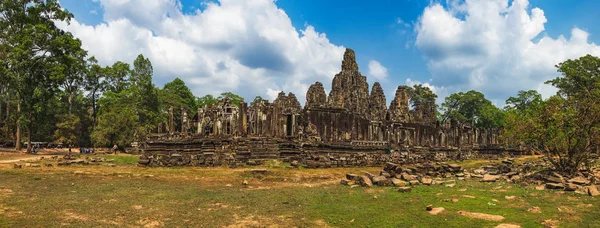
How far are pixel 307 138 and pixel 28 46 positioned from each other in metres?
25.3

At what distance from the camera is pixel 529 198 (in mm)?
9594

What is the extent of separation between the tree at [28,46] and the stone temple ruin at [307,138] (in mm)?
10012

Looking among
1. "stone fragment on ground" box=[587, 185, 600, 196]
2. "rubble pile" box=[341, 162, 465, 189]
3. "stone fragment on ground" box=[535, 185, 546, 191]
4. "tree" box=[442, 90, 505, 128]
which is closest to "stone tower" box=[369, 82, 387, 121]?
"tree" box=[442, 90, 505, 128]

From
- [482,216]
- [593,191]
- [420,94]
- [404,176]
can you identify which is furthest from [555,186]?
[420,94]

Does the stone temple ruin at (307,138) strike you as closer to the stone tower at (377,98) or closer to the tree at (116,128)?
the stone tower at (377,98)

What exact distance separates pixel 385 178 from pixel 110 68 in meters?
46.9

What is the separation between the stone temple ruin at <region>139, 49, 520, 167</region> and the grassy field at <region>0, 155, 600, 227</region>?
684 cm

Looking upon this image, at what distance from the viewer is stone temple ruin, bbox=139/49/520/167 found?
69.2ft

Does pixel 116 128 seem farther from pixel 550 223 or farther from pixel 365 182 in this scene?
pixel 550 223

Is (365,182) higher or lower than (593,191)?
lower

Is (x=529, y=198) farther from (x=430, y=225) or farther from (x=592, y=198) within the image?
(x=430, y=225)

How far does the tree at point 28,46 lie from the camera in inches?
1170

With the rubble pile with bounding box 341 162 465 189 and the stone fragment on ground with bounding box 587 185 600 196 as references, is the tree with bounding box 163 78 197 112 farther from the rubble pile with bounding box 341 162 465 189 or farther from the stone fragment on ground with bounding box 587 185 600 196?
the stone fragment on ground with bounding box 587 185 600 196

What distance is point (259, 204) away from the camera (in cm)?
954
